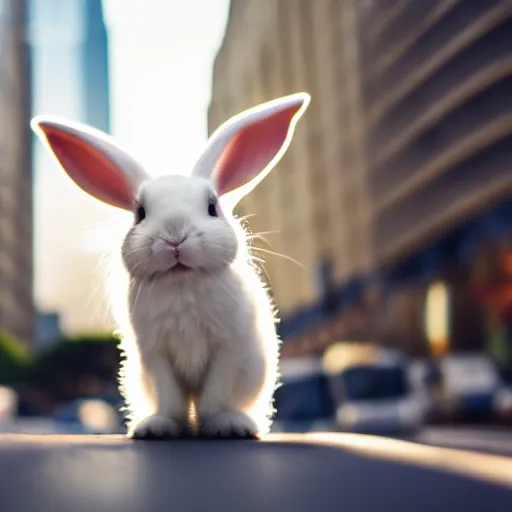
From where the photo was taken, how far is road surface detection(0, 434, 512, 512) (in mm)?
1397

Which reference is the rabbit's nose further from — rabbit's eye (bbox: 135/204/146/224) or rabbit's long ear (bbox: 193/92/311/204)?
rabbit's long ear (bbox: 193/92/311/204)

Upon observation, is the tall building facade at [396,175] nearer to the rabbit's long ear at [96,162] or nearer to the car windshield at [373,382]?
the car windshield at [373,382]

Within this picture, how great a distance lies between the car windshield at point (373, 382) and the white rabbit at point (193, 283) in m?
13.4

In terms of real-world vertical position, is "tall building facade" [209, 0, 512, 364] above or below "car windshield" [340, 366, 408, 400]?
above

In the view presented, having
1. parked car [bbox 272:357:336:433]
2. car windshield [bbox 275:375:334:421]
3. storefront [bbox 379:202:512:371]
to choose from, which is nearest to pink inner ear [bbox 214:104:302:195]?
parked car [bbox 272:357:336:433]

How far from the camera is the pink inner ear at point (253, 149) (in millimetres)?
2992

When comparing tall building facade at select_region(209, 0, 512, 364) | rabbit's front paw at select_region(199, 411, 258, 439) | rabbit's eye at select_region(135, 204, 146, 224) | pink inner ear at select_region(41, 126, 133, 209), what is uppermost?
tall building facade at select_region(209, 0, 512, 364)

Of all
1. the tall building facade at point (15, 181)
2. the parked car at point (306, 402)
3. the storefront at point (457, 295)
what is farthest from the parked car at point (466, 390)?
the tall building facade at point (15, 181)

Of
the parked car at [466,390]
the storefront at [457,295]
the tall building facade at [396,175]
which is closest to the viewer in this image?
the parked car at [466,390]

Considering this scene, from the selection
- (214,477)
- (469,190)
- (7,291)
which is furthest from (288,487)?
(7,291)

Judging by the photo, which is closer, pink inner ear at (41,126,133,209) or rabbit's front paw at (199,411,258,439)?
rabbit's front paw at (199,411,258,439)

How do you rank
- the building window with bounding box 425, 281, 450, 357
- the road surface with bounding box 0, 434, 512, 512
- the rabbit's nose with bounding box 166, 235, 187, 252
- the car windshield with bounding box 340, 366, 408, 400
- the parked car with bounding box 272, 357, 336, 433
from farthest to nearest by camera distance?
1. the building window with bounding box 425, 281, 450, 357
2. the car windshield with bounding box 340, 366, 408, 400
3. the parked car with bounding box 272, 357, 336, 433
4. the rabbit's nose with bounding box 166, 235, 187, 252
5. the road surface with bounding box 0, 434, 512, 512

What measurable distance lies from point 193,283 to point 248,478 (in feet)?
4.05

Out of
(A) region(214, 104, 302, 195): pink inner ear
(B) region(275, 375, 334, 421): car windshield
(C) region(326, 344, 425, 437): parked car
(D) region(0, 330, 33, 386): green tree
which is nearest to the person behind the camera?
(A) region(214, 104, 302, 195): pink inner ear
